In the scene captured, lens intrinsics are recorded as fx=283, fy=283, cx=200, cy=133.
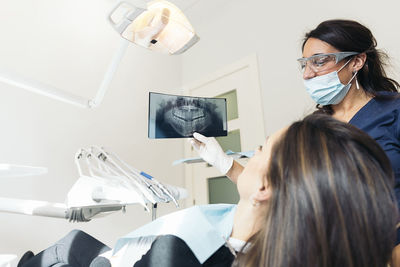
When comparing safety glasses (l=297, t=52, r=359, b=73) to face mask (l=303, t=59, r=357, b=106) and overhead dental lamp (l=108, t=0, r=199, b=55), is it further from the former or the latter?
overhead dental lamp (l=108, t=0, r=199, b=55)

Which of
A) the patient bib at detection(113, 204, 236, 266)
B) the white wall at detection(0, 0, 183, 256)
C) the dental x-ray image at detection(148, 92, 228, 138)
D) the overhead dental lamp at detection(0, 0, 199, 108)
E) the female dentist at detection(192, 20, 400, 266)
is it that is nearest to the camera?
the patient bib at detection(113, 204, 236, 266)

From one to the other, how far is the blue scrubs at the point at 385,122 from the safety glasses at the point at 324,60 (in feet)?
0.67

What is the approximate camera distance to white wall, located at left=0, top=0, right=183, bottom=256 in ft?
5.32

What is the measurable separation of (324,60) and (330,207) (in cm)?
79

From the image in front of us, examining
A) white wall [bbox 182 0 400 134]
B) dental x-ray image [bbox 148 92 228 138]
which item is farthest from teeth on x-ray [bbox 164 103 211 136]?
white wall [bbox 182 0 400 134]

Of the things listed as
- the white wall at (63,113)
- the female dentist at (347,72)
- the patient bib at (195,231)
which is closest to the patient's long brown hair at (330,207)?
the patient bib at (195,231)

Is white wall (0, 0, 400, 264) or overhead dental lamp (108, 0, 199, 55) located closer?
overhead dental lamp (108, 0, 199, 55)

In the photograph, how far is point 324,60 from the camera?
1146 millimetres

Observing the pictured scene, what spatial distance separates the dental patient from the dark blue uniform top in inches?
18.4

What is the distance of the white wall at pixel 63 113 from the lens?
1620 millimetres

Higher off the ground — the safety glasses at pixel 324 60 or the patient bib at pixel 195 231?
the safety glasses at pixel 324 60

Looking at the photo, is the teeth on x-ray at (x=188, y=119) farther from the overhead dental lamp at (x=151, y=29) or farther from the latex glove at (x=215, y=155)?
the overhead dental lamp at (x=151, y=29)

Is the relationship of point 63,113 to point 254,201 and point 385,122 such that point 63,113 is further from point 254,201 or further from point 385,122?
point 385,122

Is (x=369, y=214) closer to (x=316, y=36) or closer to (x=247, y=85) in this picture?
(x=316, y=36)
